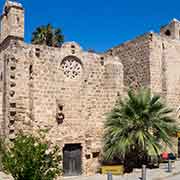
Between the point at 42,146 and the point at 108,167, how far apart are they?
26.3ft

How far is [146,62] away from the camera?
2092cm

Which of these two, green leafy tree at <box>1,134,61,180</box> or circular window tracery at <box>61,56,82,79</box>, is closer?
green leafy tree at <box>1,134,61,180</box>

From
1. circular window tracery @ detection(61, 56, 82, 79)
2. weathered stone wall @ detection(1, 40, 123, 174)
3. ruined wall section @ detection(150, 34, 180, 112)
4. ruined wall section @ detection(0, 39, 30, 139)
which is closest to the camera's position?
ruined wall section @ detection(0, 39, 30, 139)

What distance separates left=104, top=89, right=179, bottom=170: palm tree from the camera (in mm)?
16188

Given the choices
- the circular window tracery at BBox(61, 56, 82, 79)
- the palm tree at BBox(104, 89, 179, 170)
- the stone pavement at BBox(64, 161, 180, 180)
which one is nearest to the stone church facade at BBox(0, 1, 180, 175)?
the circular window tracery at BBox(61, 56, 82, 79)

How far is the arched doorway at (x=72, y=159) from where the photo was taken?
17.9 metres

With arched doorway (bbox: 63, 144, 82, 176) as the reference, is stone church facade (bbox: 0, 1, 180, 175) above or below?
above

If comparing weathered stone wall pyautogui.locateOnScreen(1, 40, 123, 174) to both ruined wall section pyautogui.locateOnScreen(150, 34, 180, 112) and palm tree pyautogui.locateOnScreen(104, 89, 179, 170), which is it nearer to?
palm tree pyautogui.locateOnScreen(104, 89, 179, 170)

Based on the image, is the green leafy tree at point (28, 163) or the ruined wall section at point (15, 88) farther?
the ruined wall section at point (15, 88)

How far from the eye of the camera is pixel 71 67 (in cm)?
1814

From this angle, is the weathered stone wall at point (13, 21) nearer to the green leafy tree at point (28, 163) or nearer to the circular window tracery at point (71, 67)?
the circular window tracery at point (71, 67)

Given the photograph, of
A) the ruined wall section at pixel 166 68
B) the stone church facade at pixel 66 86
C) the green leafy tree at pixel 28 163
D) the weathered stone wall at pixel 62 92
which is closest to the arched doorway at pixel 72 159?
the stone church facade at pixel 66 86

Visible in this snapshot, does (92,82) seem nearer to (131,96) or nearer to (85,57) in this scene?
(85,57)

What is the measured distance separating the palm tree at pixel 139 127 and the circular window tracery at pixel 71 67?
113 inches
